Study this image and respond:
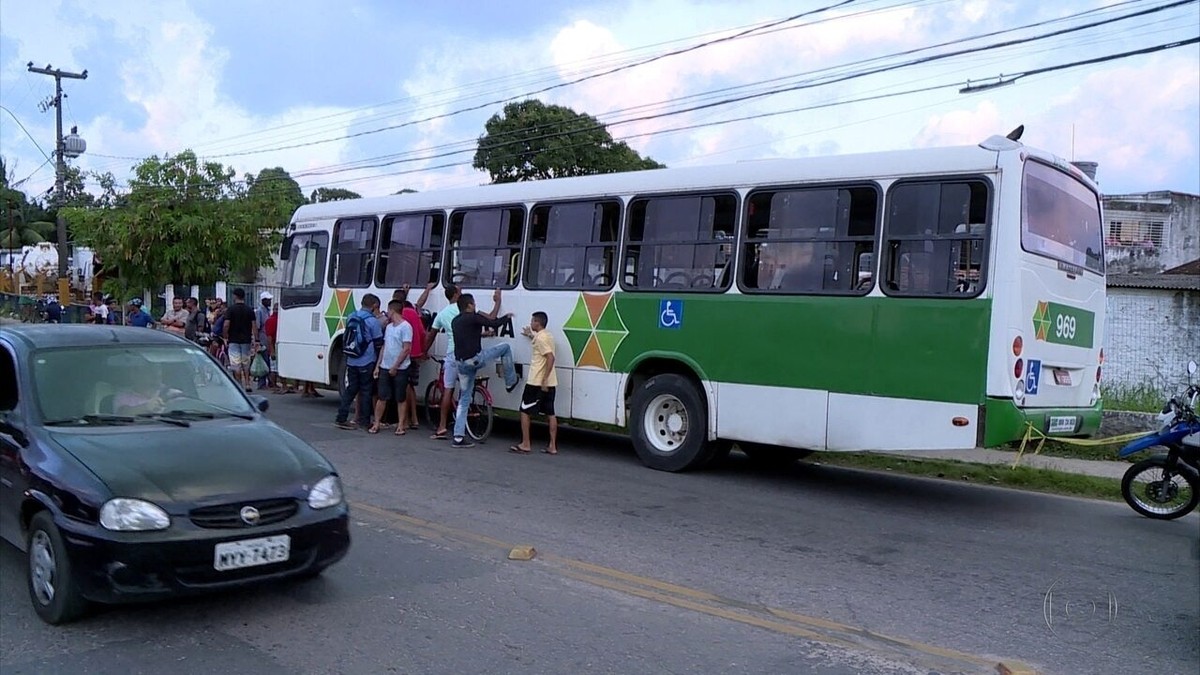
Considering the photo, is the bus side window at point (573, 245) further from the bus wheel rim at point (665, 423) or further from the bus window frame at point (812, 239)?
the bus window frame at point (812, 239)

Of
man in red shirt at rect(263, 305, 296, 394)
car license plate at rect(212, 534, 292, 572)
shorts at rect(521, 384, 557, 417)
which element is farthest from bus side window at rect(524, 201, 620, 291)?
man in red shirt at rect(263, 305, 296, 394)

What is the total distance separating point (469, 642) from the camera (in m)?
4.87

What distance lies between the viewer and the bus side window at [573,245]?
35.8 feet

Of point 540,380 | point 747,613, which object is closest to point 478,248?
point 540,380

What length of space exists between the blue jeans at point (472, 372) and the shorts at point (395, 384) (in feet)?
3.63

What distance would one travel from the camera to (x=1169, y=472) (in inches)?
341

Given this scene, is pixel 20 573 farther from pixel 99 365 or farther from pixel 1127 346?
pixel 1127 346

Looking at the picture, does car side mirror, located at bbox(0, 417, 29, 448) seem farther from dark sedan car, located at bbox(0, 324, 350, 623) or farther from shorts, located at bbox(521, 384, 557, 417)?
shorts, located at bbox(521, 384, 557, 417)

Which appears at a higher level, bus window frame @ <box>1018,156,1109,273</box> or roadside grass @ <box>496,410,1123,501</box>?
bus window frame @ <box>1018,156,1109,273</box>

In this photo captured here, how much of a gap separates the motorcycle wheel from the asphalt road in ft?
0.50

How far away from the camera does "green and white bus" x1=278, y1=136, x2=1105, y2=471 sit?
819 centimetres

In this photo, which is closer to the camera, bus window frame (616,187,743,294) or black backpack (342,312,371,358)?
bus window frame (616,187,743,294)

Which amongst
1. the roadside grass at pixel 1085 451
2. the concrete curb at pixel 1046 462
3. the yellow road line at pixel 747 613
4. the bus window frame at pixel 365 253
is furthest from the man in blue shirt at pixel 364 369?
the roadside grass at pixel 1085 451

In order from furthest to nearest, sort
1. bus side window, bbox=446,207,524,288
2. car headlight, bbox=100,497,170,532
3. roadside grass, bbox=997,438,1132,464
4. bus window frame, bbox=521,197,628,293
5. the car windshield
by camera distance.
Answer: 1. roadside grass, bbox=997,438,1132,464
2. bus side window, bbox=446,207,524,288
3. bus window frame, bbox=521,197,628,293
4. the car windshield
5. car headlight, bbox=100,497,170,532
